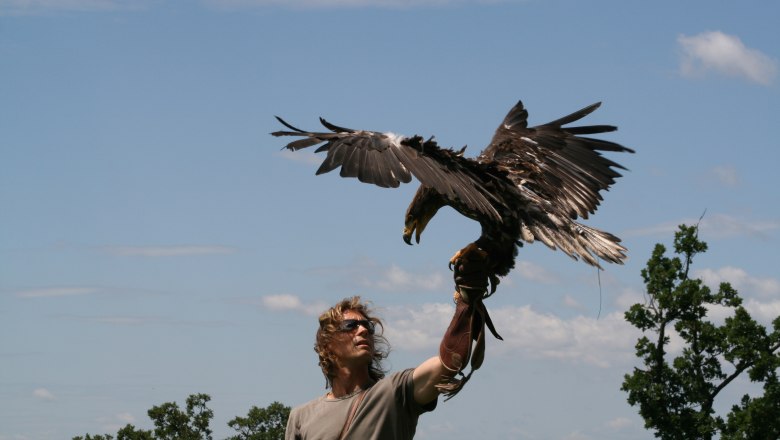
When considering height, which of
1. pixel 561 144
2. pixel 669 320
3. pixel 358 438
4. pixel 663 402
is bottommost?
pixel 358 438

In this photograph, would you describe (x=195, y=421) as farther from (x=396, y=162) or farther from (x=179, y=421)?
(x=396, y=162)

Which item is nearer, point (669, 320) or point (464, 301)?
point (464, 301)

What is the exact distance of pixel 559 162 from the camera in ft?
22.6

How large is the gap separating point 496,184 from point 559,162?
41.2 inches

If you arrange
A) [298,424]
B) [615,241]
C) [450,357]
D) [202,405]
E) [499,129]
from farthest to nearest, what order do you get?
[202,405] < [499,129] < [615,241] < [298,424] < [450,357]

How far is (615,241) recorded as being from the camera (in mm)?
6043

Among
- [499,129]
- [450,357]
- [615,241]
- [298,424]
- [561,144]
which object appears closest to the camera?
[450,357]

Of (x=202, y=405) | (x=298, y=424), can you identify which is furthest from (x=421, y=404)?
(x=202, y=405)

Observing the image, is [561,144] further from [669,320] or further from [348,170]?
[669,320]

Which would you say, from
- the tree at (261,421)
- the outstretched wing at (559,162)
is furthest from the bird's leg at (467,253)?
the tree at (261,421)

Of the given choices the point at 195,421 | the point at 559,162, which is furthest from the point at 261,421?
the point at 559,162

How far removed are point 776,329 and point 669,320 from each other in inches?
86.5

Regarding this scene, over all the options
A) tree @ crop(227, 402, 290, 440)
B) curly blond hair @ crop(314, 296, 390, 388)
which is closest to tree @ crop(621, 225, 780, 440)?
tree @ crop(227, 402, 290, 440)

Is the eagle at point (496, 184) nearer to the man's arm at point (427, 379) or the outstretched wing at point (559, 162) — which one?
the outstretched wing at point (559, 162)
